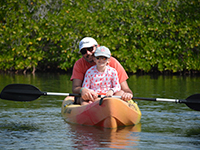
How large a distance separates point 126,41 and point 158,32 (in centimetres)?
147

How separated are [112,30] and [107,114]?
12543 mm

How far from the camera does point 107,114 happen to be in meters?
6.46

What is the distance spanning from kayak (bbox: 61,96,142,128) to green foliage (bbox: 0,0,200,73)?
38.3 feet

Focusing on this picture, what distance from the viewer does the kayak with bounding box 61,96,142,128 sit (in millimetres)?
6402

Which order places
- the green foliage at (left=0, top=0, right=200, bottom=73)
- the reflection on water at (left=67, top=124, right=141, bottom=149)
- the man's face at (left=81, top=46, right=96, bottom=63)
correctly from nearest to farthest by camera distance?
the reflection on water at (left=67, top=124, right=141, bottom=149) → the man's face at (left=81, top=46, right=96, bottom=63) → the green foliage at (left=0, top=0, right=200, bottom=73)

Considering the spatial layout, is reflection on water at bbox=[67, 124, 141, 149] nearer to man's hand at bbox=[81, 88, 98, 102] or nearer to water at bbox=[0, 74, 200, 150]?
water at bbox=[0, 74, 200, 150]

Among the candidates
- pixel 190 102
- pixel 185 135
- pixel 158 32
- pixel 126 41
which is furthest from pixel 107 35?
pixel 185 135

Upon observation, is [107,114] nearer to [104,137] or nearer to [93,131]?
[93,131]

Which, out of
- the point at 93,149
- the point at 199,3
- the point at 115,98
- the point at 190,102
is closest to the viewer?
the point at 93,149

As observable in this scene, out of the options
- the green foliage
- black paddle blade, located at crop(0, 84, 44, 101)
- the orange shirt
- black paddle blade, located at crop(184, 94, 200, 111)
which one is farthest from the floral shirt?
the green foliage

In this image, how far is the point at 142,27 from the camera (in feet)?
61.4

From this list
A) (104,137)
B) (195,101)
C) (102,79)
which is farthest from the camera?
(195,101)

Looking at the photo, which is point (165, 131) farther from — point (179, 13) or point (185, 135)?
point (179, 13)

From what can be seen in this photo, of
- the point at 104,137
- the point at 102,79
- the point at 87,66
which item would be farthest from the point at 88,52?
the point at 104,137
